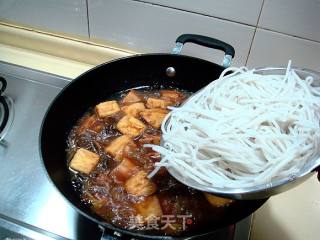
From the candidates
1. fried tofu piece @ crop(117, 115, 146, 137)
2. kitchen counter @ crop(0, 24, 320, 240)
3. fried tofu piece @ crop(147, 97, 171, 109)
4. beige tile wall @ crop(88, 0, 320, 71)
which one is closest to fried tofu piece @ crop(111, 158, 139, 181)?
fried tofu piece @ crop(117, 115, 146, 137)

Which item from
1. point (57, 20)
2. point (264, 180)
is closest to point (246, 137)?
point (264, 180)

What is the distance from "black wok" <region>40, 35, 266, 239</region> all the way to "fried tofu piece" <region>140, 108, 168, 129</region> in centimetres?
13

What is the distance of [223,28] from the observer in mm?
1142

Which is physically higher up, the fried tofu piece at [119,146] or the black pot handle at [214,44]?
the black pot handle at [214,44]

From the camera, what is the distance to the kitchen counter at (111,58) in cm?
98

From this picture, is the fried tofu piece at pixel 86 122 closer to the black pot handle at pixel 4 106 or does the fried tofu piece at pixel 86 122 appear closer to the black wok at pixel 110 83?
the black wok at pixel 110 83

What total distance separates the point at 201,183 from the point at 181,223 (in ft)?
0.54

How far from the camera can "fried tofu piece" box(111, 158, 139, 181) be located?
953mm

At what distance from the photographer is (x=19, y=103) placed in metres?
1.22

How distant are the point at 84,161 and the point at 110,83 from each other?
296 mm

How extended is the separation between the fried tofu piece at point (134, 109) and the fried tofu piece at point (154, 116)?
2 cm

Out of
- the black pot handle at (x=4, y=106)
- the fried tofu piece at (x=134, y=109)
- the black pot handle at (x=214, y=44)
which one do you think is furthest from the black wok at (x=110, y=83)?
the black pot handle at (x=4, y=106)

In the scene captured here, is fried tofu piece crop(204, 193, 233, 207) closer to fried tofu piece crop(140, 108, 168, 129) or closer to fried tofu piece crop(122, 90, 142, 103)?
fried tofu piece crop(140, 108, 168, 129)

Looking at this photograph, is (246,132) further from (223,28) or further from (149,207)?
(223,28)
